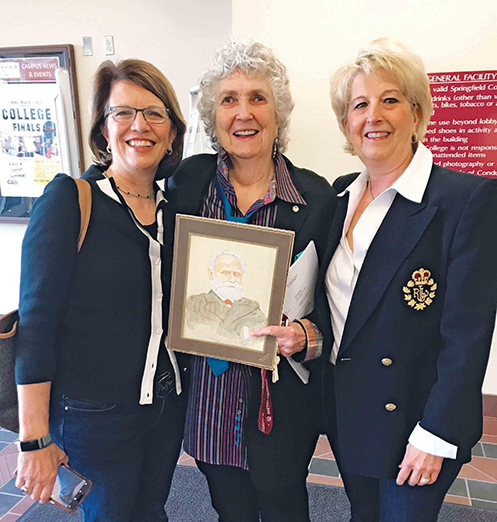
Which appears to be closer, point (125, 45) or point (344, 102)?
point (344, 102)

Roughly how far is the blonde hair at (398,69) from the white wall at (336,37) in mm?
1462

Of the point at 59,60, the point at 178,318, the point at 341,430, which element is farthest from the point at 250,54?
the point at 59,60

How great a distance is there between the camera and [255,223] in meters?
1.40

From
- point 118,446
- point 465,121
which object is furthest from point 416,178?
point 465,121

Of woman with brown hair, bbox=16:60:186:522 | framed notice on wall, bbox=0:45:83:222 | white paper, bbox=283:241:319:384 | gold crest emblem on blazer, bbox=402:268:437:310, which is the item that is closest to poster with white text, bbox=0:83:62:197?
framed notice on wall, bbox=0:45:83:222

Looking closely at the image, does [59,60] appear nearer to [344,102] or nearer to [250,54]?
[250,54]

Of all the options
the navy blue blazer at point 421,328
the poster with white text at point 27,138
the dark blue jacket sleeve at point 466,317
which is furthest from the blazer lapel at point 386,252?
the poster with white text at point 27,138

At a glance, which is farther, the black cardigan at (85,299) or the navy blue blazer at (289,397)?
the navy blue blazer at (289,397)

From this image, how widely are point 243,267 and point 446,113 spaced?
203cm

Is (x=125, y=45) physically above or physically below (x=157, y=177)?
above

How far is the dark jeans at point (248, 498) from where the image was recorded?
149cm

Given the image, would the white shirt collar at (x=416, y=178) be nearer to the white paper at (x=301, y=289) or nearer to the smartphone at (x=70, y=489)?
the white paper at (x=301, y=289)

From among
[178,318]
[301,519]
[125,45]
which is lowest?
[301,519]

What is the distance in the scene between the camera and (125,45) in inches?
137
